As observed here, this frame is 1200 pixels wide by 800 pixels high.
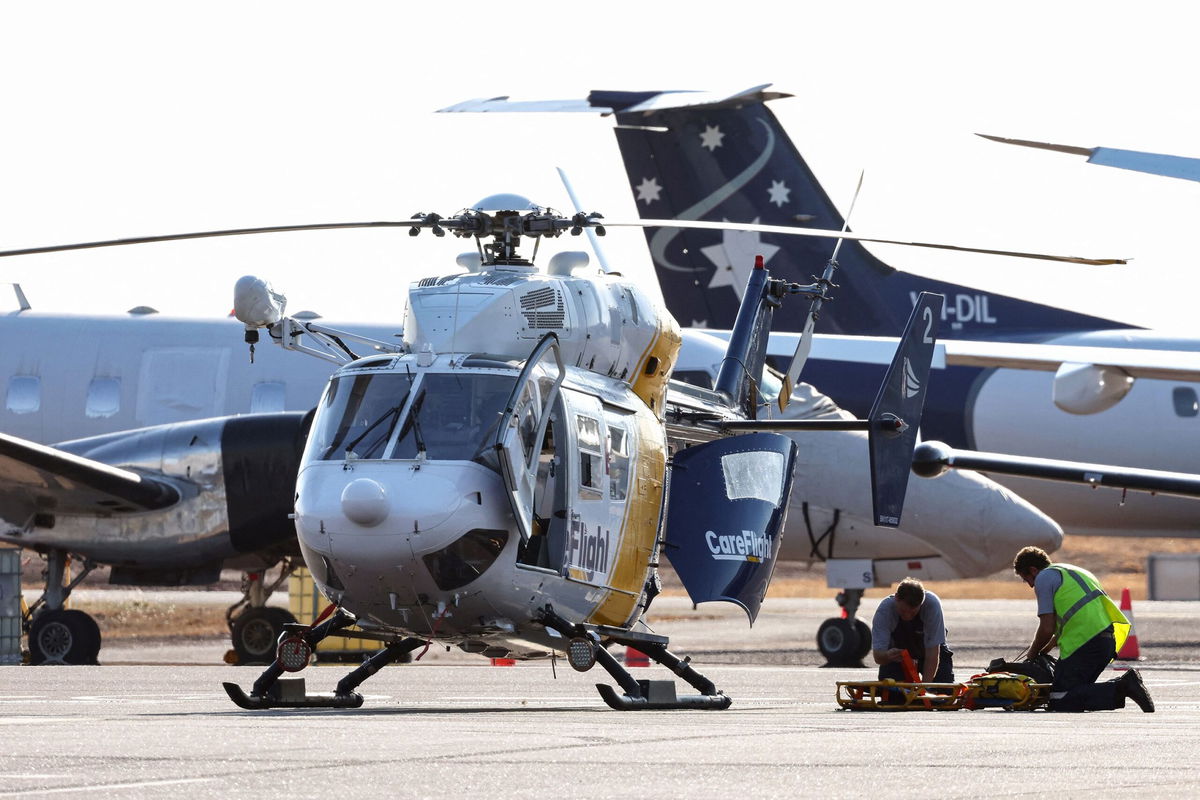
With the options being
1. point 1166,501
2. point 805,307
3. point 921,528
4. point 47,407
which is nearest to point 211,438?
point 47,407

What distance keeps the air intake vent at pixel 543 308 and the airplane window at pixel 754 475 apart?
1841mm

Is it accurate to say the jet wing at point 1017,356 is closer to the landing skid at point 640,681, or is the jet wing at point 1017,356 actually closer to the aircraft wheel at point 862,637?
the aircraft wheel at point 862,637

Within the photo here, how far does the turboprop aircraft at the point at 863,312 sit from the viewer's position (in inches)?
1191

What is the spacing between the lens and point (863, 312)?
3206 cm

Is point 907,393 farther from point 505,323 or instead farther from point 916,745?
point 916,745

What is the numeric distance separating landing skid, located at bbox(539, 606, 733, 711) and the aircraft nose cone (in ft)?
4.66

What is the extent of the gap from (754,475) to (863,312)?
18849 mm

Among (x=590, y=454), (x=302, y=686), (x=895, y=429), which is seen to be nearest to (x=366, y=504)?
(x=590, y=454)

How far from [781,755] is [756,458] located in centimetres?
547

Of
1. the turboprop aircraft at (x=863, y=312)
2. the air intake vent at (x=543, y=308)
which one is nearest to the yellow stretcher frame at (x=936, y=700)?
the air intake vent at (x=543, y=308)

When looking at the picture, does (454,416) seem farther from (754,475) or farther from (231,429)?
(231,429)

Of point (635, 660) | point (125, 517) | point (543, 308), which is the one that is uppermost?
point (543, 308)

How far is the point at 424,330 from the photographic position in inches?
481

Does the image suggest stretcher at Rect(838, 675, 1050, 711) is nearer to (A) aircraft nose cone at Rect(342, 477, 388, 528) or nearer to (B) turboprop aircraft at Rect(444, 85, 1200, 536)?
(A) aircraft nose cone at Rect(342, 477, 388, 528)
